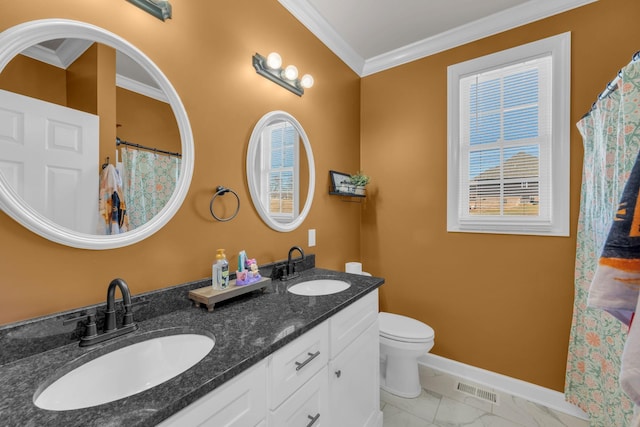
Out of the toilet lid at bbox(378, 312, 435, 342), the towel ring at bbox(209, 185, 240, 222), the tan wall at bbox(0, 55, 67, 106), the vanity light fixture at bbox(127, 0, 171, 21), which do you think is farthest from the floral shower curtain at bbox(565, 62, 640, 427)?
the tan wall at bbox(0, 55, 67, 106)

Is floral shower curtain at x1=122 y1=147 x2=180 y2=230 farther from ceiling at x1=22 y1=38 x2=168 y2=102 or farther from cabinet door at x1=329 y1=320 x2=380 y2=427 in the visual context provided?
cabinet door at x1=329 y1=320 x2=380 y2=427

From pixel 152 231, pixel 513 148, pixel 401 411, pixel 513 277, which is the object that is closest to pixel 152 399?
pixel 152 231

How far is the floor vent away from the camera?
194cm

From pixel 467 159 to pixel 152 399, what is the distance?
7.82 ft

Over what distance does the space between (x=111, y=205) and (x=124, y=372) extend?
1.92ft

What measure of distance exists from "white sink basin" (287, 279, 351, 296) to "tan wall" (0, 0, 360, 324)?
0.91 ft

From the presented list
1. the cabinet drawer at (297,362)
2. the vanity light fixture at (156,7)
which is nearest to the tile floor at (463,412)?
the cabinet drawer at (297,362)

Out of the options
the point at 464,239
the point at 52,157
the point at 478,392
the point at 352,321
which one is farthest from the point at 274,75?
the point at 478,392

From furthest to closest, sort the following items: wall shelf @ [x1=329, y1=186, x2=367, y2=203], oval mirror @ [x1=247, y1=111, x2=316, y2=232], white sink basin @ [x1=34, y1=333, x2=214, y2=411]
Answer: wall shelf @ [x1=329, y1=186, x2=367, y2=203]
oval mirror @ [x1=247, y1=111, x2=316, y2=232]
white sink basin @ [x1=34, y1=333, x2=214, y2=411]

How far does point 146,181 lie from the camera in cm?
115

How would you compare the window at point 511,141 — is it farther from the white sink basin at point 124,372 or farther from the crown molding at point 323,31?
the white sink basin at point 124,372

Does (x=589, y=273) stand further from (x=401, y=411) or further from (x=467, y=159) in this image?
(x=401, y=411)

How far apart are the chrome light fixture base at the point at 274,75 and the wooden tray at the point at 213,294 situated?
123cm

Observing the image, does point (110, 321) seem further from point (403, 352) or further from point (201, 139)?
point (403, 352)
